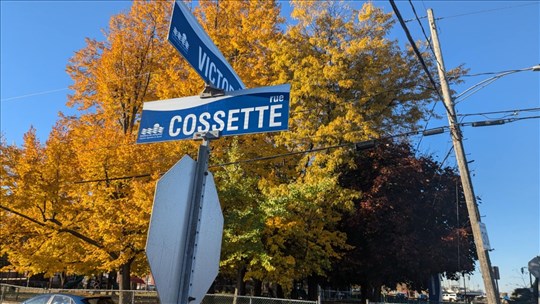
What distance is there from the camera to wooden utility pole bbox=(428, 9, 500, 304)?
11312 millimetres

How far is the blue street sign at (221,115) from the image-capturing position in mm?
3697

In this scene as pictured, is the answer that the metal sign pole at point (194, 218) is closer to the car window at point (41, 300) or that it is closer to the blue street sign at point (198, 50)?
the blue street sign at point (198, 50)

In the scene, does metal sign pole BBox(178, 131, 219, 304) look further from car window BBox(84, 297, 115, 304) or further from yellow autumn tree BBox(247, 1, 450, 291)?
yellow autumn tree BBox(247, 1, 450, 291)

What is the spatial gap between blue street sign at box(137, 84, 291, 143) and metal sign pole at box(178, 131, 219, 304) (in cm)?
17

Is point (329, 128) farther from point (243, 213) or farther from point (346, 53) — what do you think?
point (243, 213)

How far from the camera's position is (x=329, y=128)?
1892cm

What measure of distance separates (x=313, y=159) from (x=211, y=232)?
17.0 metres

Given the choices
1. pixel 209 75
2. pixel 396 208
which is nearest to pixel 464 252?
pixel 396 208

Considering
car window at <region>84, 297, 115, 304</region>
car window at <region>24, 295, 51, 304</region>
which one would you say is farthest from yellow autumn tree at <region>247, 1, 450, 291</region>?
car window at <region>24, 295, 51, 304</region>

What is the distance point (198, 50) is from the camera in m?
3.76

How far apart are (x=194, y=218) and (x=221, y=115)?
99 cm

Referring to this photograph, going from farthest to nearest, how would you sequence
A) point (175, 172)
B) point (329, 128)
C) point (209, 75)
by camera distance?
point (329, 128) → point (209, 75) → point (175, 172)

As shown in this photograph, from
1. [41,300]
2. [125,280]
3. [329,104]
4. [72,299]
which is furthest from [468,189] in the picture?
[125,280]

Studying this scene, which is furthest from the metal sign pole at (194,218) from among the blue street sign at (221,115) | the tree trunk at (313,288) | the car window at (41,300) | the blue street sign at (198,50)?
the tree trunk at (313,288)
